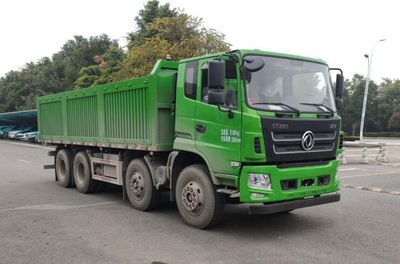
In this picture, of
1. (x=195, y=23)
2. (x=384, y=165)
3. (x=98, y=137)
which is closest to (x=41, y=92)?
(x=195, y=23)

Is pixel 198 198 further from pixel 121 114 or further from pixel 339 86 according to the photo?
pixel 339 86

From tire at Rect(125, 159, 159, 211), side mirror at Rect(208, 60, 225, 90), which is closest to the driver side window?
side mirror at Rect(208, 60, 225, 90)

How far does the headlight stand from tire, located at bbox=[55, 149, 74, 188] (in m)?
6.79

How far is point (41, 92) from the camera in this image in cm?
6006

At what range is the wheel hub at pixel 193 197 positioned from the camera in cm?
695

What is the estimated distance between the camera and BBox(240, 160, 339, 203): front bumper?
623 centimetres

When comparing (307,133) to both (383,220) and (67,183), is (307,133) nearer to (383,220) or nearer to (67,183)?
(383,220)

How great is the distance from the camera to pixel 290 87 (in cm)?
677

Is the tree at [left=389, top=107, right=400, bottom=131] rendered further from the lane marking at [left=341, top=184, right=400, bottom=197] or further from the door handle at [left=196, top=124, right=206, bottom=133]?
the door handle at [left=196, top=124, right=206, bottom=133]

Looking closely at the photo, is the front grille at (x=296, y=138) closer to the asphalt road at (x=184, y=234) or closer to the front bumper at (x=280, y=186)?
the front bumper at (x=280, y=186)

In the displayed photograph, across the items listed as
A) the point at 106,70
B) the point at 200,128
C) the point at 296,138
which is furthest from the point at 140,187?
the point at 106,70

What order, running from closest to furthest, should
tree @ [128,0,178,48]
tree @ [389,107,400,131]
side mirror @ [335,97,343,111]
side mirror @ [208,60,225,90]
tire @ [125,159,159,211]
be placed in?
side mirror @ [208,60,225,90], side mirror @ [335,97,343,111], tire @ [125,159,159,211], tree @ [128,0,178,48], tree @ [389,107,400,131]

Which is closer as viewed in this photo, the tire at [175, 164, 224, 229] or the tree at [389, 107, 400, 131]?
the tire at [175, 164, 224, 229]

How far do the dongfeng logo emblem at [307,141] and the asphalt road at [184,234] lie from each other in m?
1.34
